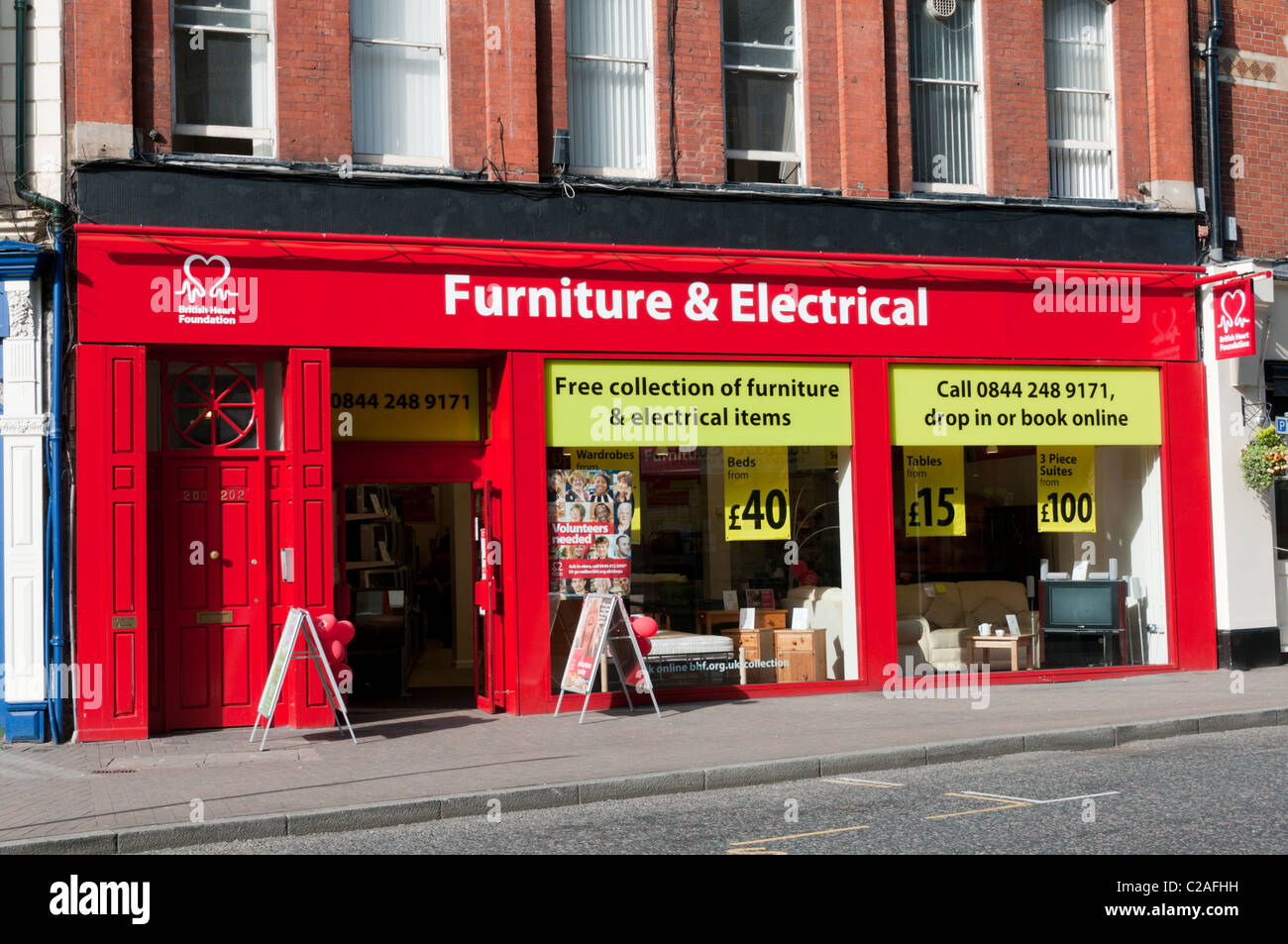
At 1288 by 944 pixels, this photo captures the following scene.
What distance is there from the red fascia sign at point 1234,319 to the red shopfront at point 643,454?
0.36 m

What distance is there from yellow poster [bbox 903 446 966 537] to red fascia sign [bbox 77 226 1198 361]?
3.56 ft

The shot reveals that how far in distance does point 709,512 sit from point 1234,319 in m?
6.11

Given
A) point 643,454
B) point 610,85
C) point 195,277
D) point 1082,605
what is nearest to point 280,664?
point 195,277

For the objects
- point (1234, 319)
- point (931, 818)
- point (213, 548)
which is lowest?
point (931, 818)

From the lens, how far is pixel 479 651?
1371 centimetres

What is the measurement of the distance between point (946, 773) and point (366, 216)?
7157mm

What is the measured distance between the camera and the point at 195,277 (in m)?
12.1

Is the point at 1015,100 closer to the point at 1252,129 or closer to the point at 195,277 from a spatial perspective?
the point at 1252,129

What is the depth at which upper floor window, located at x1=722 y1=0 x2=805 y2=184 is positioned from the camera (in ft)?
46.5

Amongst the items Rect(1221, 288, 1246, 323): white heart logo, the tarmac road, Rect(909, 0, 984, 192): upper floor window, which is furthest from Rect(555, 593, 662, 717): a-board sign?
Rect(1221, 288, 1246, 323): white heart logo

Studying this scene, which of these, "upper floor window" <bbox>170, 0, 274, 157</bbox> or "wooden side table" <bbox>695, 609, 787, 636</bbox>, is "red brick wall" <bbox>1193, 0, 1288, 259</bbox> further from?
"upper floor window" <bbox>170, 0, 274, 157</bbox>

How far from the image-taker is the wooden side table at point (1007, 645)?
14586 mm
